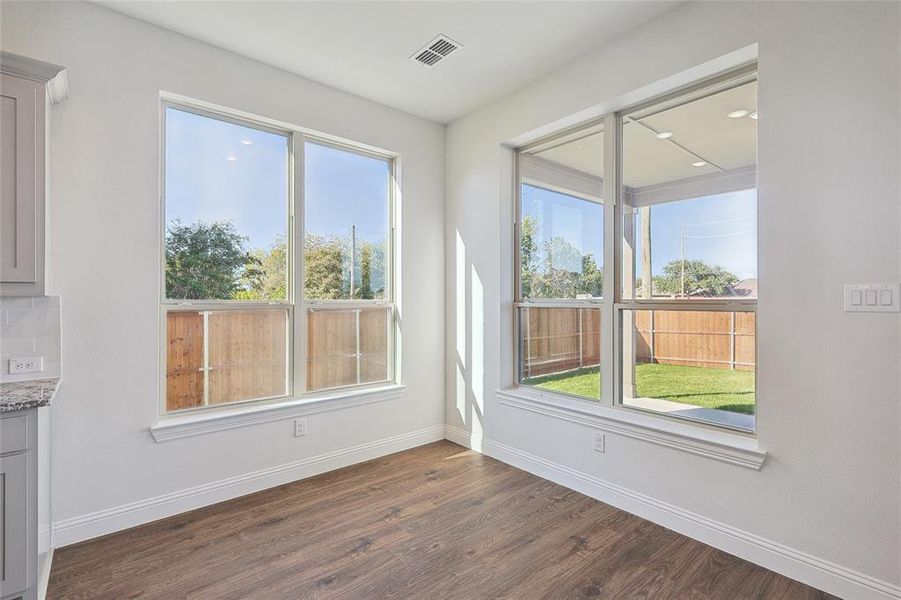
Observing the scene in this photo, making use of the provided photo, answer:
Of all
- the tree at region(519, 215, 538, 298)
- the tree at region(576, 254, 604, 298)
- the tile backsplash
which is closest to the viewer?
the tile backsplash

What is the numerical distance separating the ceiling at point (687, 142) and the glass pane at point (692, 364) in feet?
2.81

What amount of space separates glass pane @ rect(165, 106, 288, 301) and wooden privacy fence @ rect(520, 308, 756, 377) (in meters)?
1.99

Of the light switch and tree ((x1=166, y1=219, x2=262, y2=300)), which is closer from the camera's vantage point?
the light switch

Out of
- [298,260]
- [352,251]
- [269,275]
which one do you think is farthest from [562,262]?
[269,275]

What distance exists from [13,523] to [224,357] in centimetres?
139

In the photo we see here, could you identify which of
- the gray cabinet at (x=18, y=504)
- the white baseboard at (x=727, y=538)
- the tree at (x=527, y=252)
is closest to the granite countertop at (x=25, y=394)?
the gray cabinet at (x=18, y=504)

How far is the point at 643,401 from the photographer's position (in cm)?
282

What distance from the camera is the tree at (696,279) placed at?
2.46m

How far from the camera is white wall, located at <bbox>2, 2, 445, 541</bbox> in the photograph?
91.2 inches

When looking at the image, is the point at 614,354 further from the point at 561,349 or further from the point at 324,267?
the point at 324,267

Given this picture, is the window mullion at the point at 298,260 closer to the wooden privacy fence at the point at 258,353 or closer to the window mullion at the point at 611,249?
the wooden privacy fence at the point at 258,353

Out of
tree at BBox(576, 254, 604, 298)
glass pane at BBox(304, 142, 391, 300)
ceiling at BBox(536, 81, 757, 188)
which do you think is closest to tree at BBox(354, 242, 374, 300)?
glass pane at BBox(304, 142, 391, 300)

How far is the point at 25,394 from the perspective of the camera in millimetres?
1787

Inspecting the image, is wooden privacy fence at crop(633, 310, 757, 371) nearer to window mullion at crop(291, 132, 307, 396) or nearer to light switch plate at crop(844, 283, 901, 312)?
light switch plate at crop(844, 283, 901, 312)
